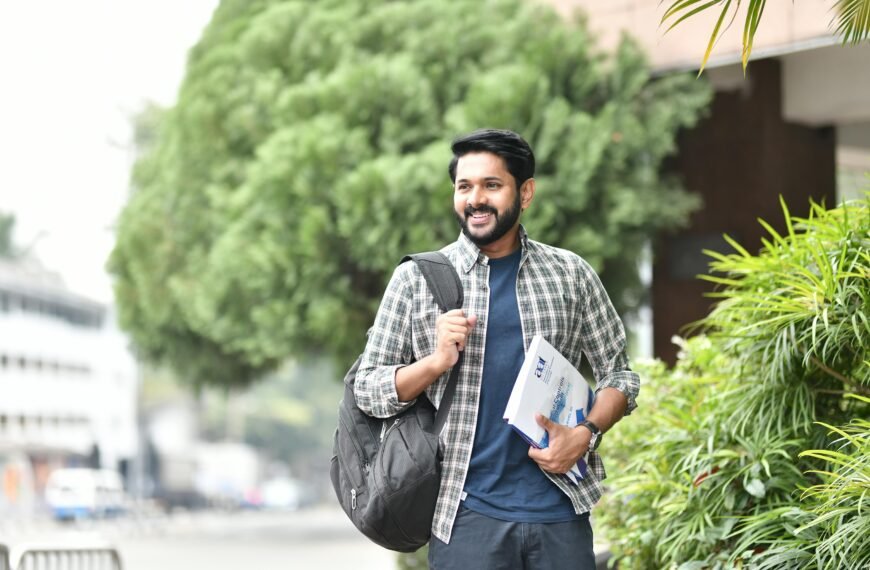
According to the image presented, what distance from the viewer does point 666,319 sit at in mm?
11555

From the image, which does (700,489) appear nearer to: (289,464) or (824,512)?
(824,512)

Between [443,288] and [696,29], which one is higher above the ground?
[696,29]

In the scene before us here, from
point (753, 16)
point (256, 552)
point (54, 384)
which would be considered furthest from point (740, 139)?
point (54, 384)

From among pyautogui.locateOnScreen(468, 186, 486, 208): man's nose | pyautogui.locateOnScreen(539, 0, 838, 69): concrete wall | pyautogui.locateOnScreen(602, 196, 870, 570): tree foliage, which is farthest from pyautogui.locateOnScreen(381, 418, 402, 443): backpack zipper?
pyautogui.locateOnScreen(539, 0, 838, 69): concrete wall

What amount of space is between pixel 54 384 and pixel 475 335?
172ft

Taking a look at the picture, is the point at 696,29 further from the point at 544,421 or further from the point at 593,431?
the point at 544,421

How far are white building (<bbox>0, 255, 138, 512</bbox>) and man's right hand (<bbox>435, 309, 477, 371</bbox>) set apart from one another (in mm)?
43573

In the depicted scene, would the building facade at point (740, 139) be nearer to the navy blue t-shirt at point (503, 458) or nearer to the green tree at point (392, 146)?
the green tree at point (392, 146)

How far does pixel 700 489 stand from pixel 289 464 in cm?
8160

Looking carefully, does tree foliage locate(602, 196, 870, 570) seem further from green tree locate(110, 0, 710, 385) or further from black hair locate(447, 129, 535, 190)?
green tree locate(110, 0, 710, 385)

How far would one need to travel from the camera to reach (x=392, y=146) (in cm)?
1148

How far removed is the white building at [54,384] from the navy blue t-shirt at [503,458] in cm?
4350

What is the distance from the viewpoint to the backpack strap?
10.5ft

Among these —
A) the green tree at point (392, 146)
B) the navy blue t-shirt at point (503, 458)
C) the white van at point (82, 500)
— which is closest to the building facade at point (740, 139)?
the green tree at point (392, 146)
